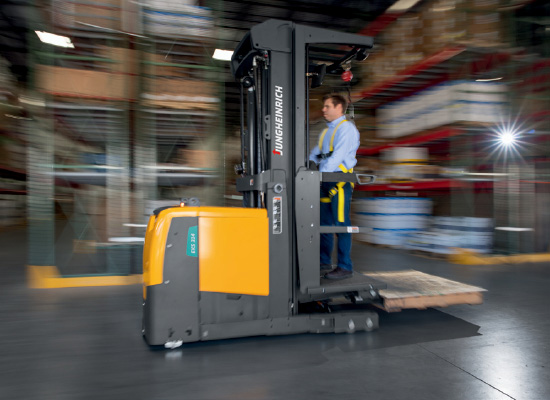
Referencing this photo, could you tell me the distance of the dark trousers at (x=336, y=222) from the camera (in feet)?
10.3

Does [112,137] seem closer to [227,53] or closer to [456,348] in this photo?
[456,348]

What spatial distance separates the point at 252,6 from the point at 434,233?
5.97m

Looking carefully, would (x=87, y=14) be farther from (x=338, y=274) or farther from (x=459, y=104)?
(x=459, y=104)

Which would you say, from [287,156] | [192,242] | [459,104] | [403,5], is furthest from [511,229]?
[192,242]

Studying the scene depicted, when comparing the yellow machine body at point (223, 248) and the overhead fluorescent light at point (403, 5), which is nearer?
the yellow machine body at point (223, 248)

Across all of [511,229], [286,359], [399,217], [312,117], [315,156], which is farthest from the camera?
[312,117]

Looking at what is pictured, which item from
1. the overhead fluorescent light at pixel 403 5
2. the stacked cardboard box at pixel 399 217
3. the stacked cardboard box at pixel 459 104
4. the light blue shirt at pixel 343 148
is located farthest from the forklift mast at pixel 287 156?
the stacked cardboard box at pixel 399 217

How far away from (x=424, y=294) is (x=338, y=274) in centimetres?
67

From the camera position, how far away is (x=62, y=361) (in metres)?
2.46

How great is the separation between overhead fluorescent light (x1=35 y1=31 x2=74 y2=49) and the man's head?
3499mm

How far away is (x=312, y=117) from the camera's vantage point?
8.30 metres

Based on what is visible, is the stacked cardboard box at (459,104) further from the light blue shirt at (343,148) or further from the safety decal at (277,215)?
the safety decal at (277,215)

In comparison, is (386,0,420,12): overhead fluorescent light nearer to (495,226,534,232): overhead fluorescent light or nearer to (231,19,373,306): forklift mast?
(495,226,534,232): overhead fluorescent light

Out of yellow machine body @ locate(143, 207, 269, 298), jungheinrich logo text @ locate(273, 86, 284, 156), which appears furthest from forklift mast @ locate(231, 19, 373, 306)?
yellow machine body @ locate(143, 207, 269, 298)
